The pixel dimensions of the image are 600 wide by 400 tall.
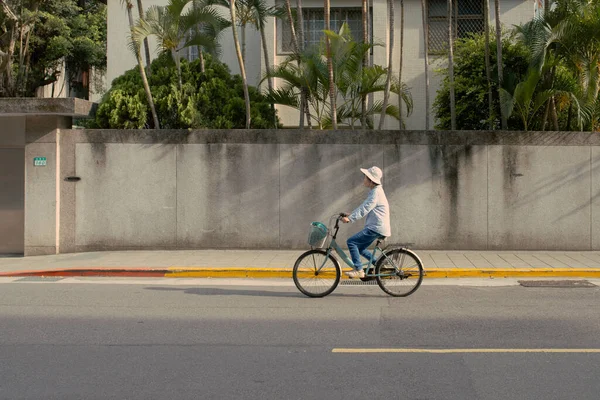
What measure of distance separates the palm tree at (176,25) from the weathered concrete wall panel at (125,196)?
230 centimetres

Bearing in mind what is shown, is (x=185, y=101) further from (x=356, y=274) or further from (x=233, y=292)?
(x=356, y=274)

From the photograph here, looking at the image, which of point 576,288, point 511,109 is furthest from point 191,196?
point 576,288

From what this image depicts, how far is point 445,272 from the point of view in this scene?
1235 cm

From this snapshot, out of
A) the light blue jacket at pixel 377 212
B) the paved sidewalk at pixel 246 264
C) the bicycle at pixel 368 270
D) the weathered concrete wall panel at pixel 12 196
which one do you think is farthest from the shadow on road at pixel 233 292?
the weathered concrete wall panel at pixel 12 196

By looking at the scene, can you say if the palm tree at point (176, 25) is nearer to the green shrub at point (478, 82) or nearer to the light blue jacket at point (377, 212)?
the green shrub at point (478, 82)

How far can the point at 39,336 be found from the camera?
313 inches

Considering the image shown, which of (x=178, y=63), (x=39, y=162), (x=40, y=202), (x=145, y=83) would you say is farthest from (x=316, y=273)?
(x=39, y=162)

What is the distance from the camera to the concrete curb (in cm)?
1234

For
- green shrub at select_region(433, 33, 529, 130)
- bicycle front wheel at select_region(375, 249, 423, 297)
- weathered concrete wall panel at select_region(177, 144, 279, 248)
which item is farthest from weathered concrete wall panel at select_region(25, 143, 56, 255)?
green shrub at select_region(433, 33, 529, 130)

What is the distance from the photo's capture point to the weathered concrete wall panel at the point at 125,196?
15406 millimetres

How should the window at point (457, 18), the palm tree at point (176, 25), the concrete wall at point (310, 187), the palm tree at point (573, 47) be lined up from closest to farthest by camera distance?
the palm tree at point (573, 47) < the palm tree at point (176, 25) < the concrete wall at point (310, 187) < the window at point (457, 18)

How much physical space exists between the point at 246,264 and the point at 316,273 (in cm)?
335

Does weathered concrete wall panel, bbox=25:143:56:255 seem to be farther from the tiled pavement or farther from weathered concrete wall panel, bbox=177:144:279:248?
weathered concrete wall panel, bbox=177:144:279:248

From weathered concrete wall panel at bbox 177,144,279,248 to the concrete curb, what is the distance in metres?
2.61
